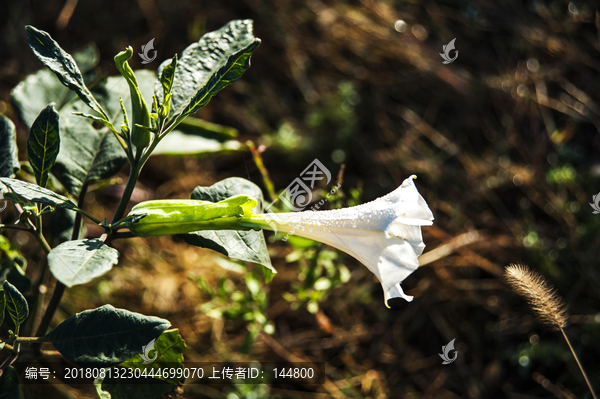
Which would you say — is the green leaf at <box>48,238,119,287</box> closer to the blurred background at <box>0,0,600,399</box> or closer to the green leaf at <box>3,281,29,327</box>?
the green leaf at <box>3,281,29,327</box>

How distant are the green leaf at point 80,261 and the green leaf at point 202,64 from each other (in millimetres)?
299

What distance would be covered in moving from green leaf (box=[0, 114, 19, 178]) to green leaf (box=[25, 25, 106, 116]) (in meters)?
0.31

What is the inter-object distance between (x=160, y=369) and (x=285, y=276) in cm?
101

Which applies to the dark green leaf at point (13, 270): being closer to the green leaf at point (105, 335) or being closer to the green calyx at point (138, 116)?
the green leaf at point (105, 335)

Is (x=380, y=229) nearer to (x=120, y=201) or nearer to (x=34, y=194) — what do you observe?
(x=120, y=201)

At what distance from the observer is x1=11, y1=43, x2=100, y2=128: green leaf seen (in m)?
1.16

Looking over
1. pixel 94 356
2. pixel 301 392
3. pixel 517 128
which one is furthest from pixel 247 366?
pixel 517 128

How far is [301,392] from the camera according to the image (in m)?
1.77

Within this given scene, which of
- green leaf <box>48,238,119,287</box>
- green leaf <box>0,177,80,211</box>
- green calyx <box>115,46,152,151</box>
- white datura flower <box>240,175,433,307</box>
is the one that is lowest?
white datura flower <box>240,175,433,307</box>

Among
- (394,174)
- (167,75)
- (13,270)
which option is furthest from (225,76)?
(394,174)

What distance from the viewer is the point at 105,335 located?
822 mm

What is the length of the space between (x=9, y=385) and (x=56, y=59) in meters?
0.70

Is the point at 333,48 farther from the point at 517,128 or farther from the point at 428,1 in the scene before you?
the point at 517,128

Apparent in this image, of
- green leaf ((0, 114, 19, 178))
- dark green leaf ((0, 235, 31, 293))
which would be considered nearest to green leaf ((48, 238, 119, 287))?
green leaf ((0, 114, 19, 178))
